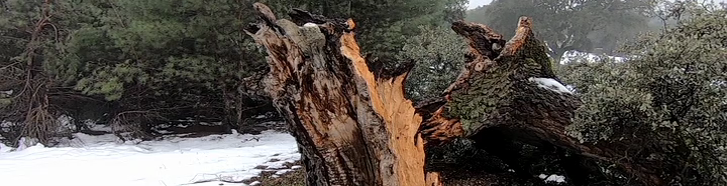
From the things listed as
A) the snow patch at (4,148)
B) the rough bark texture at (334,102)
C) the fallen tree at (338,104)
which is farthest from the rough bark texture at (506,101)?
the snow patch at (4,148)

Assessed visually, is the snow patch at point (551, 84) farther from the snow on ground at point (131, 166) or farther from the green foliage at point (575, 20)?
the green foliage at point (575, 20)

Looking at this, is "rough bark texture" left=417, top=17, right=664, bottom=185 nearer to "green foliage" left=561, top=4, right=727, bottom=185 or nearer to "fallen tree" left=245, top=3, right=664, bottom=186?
"green foliage" left=561, top=4, right=727, bottom=185

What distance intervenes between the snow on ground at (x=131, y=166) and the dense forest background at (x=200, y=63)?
1057 mm

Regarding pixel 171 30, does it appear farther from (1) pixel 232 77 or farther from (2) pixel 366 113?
(2) pixel 366 113

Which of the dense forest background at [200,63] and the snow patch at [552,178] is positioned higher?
the dense forest background at [200,63]

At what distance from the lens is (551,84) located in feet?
15.3

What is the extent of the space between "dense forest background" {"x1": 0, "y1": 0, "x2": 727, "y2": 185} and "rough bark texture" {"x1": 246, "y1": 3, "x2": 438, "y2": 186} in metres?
0.39

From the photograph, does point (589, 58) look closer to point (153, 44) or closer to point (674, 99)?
point (674, 99)

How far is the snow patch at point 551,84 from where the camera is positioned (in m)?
4.52

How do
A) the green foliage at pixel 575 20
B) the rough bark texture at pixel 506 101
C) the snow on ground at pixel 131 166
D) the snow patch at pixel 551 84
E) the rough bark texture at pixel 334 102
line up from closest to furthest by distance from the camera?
the rough bark texture at pixel 334 102
the rough bark texture at pixel 506 101
the snow patch at pixel 551 84
the snow on ground at pixel 131 166
the green foliage at pixel 575 20

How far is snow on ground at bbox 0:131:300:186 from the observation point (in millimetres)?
5746

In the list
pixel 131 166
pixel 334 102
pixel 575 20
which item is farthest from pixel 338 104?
pixel 575 20

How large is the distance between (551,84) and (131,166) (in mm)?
4946


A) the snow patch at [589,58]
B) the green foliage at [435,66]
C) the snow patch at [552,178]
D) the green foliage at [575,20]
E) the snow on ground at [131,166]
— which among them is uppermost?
the snow patch at [589,58]
